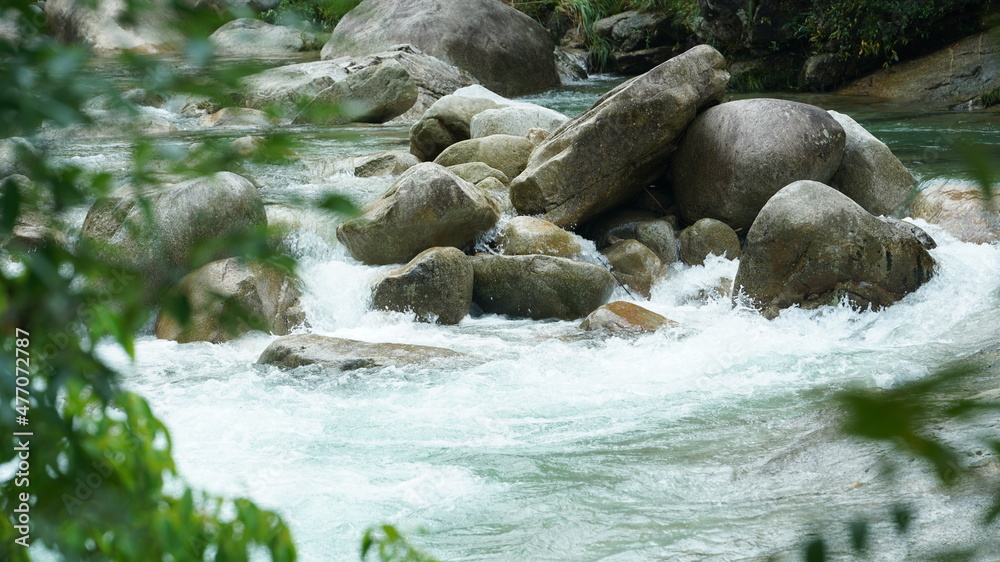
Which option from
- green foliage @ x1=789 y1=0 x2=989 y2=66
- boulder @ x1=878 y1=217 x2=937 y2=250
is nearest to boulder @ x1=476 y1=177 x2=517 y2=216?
boulder @ x1=878 y1=217 x2=937 y2=250

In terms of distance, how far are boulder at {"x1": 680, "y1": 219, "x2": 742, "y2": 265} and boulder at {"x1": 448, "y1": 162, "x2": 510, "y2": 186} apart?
2240mm

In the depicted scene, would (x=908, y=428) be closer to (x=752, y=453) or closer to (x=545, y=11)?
(x=752, y=453)

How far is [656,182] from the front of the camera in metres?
9.53

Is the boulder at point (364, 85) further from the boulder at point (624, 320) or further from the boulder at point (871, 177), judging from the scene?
the boulder at point (624, 320)

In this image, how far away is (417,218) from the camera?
26.4 ft

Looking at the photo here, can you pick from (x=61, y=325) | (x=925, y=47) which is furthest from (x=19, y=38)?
(x=925, y=47)

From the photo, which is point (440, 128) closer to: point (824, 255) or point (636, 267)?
point (636, 267)

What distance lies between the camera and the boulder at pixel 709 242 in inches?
338

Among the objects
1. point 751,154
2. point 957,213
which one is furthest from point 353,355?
point 957,213

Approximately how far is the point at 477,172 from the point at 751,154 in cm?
292

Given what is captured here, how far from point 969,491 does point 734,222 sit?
5.90 m

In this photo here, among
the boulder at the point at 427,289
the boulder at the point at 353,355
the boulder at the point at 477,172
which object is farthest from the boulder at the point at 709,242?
the boulder at the point at 353,355

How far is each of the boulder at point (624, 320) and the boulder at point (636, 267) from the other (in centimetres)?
91

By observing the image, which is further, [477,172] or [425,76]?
[425,76]
